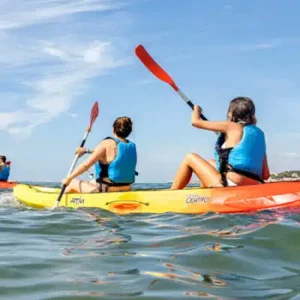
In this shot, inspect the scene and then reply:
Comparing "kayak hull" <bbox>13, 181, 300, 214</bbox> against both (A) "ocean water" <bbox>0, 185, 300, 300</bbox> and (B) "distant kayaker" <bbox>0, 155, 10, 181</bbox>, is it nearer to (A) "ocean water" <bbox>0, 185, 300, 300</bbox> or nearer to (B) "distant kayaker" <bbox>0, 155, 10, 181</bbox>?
(A) "ocean water" <bbox>0, 185, 300, 300</bbox>

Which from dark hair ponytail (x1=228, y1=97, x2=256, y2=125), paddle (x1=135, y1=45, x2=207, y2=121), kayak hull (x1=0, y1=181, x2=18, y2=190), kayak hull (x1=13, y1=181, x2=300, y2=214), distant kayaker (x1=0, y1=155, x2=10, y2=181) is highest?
paddle (x1=135, y1=45, x2=207, y2=121)

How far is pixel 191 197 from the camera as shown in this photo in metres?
6.66

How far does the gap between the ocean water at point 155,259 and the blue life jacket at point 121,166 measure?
2283mm

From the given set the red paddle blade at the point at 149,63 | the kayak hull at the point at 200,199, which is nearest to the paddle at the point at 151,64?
the red paddle blade at the point at 149,63

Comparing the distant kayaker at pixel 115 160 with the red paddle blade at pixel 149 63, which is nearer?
the distant kayaker at pixel 115 160

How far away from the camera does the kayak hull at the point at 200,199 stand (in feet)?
20.4

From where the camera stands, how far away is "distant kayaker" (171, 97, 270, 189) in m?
6.55

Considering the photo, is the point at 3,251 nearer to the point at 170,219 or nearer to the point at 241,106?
the point at 170,219

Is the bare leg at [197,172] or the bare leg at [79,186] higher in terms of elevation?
the bare leg at [197,172]

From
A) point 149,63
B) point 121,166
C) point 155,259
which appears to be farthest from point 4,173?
point 155,259

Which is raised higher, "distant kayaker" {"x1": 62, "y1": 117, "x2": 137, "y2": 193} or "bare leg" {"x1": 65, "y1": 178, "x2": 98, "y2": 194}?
"distant kayaker" {"x1": 62, "y1": 117, "x2": 137, "y2": 193}

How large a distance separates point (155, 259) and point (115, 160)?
4439 mm

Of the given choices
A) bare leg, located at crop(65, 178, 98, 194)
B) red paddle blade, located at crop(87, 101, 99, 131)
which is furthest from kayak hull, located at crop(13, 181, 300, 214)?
red paddle blade, located at crop(87, 101, 99, 131)

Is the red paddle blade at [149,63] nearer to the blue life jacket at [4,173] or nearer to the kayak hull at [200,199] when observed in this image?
the kayak hull at [200,199]
